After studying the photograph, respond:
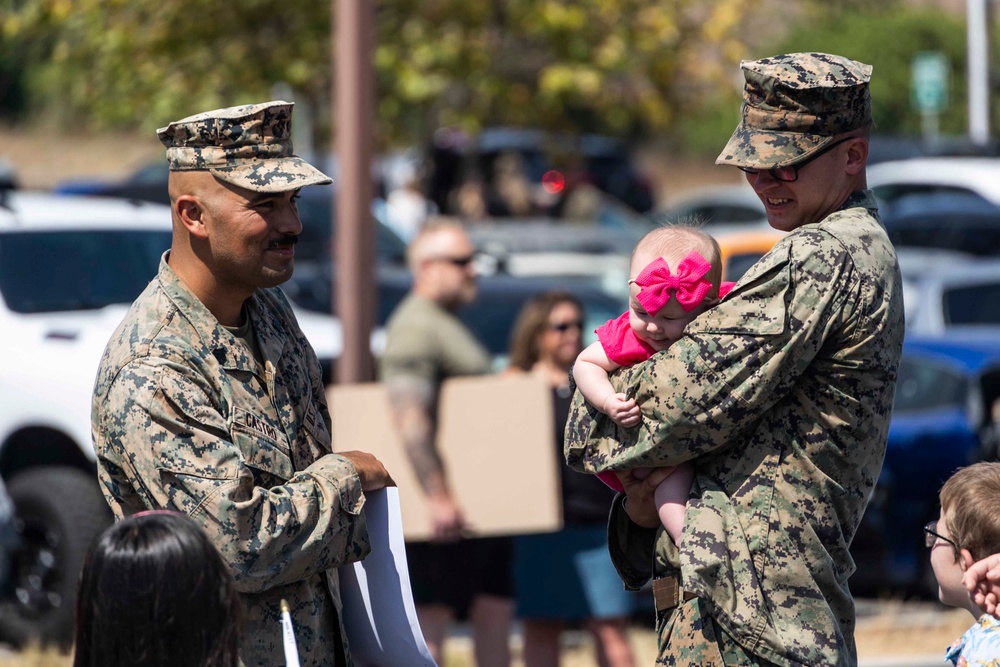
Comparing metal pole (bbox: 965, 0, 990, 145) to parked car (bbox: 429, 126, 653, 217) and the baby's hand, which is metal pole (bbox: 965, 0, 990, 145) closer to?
parked car (bbox: 429, 126, 653, 217)

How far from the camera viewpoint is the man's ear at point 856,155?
2.90m

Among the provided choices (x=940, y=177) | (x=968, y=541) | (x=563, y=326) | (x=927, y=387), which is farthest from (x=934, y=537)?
(x=940, y=177)

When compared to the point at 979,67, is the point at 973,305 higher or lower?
lower

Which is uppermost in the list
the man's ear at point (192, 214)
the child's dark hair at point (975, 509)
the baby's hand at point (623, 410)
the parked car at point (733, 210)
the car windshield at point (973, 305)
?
the man's ear at point (192, 214)

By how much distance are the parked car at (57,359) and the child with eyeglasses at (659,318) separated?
3626mm

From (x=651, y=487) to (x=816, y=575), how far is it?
38 cm

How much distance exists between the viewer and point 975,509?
295cm

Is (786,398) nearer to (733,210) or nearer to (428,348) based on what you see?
(428,348)

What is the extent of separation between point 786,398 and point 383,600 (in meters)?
0.98

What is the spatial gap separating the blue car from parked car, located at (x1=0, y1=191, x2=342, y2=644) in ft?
10.0

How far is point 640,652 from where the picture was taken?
6.81 meters

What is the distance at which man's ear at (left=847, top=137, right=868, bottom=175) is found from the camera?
9.51 feet

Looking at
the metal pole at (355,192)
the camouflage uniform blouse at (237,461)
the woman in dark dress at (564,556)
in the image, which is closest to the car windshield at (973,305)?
the woman in dark dress at (564,556)

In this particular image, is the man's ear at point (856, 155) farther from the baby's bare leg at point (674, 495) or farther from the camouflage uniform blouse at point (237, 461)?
the camouflage uniform blouse at point (237, 461)
